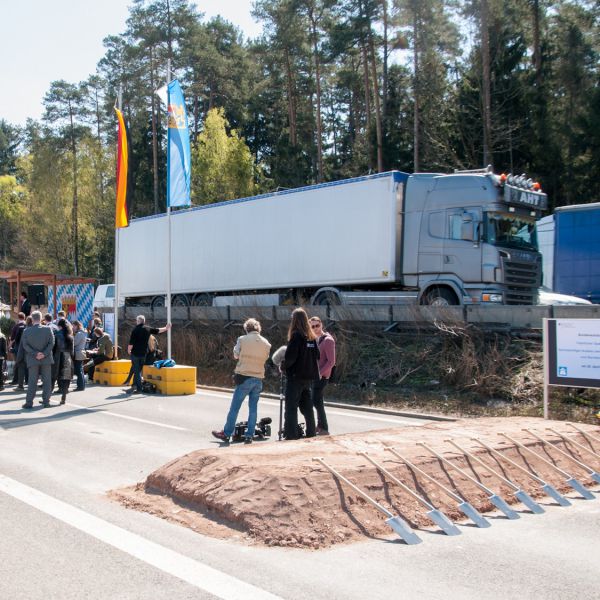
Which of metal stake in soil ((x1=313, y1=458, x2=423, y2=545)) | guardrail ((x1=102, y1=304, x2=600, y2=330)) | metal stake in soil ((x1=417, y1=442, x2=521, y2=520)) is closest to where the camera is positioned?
metal stake in soil ((x1=313, y1=458, x2=423, y2=545))

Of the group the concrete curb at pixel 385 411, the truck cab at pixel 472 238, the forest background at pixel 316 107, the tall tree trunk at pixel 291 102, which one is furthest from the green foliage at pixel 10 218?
the concrete curb at pixel 385 411

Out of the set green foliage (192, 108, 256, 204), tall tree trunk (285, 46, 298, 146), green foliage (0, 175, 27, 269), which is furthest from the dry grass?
green foliage (0, 175, 27, 269)

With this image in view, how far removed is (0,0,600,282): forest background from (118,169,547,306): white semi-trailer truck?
10.3 metres

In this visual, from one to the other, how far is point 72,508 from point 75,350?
36.8 ft

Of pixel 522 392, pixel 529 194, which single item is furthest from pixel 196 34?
pixel 522 392

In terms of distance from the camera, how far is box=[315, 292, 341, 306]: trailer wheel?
20.5m

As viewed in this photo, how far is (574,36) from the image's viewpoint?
35.8 metres

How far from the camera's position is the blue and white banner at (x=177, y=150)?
60.6 feet

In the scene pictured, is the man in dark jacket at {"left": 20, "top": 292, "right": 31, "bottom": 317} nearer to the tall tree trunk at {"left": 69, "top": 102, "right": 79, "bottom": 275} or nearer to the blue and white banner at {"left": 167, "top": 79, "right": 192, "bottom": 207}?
the blue and white banner at {"left": 167, "top": 79, "right": 192, "bottom": 207}

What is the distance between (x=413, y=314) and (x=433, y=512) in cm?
1106

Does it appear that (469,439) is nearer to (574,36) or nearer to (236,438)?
(236,438)

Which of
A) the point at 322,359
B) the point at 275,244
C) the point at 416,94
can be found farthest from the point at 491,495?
the point at 416,94

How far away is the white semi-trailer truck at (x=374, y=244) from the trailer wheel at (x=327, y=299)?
4 centimetres

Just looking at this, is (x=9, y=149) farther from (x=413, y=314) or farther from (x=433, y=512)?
(x=433, y=512)
